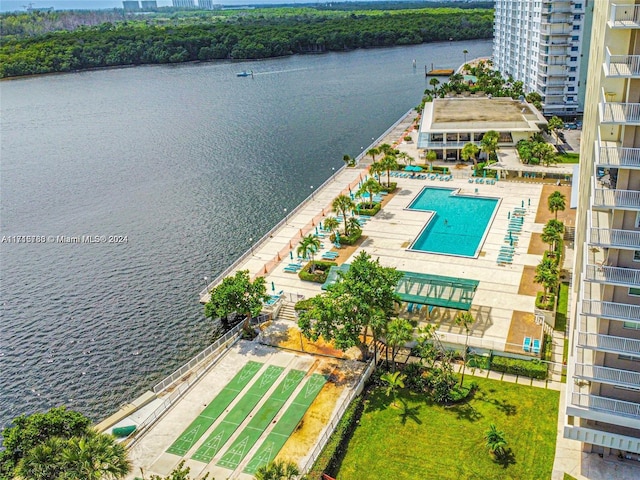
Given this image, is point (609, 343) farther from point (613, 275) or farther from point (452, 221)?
point (452, 221)

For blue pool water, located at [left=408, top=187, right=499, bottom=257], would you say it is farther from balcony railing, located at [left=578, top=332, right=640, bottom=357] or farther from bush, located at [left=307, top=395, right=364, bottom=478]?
balcony railing, located at [left=578, top=332, right=640, bottom=357]

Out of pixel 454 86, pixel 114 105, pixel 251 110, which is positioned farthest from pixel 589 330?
pixel 114 105

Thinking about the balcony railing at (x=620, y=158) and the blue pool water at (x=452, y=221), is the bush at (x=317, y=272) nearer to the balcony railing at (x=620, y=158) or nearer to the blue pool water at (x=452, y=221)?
the blue pool water at (x=452, y=221)

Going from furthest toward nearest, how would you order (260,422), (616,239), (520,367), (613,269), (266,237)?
(266,237) → (520,367) → (260,422) → (613,269) → (616,239)

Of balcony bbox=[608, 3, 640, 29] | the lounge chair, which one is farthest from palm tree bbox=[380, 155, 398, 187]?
balcony bbox=[608, 3, 640, 29]

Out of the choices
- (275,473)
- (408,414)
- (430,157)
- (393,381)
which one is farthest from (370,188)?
(275,473)

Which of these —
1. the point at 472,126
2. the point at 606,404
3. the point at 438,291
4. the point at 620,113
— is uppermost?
the point at 620,113

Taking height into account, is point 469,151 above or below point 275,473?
above

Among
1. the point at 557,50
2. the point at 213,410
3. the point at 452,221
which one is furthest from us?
the point at 557,50
